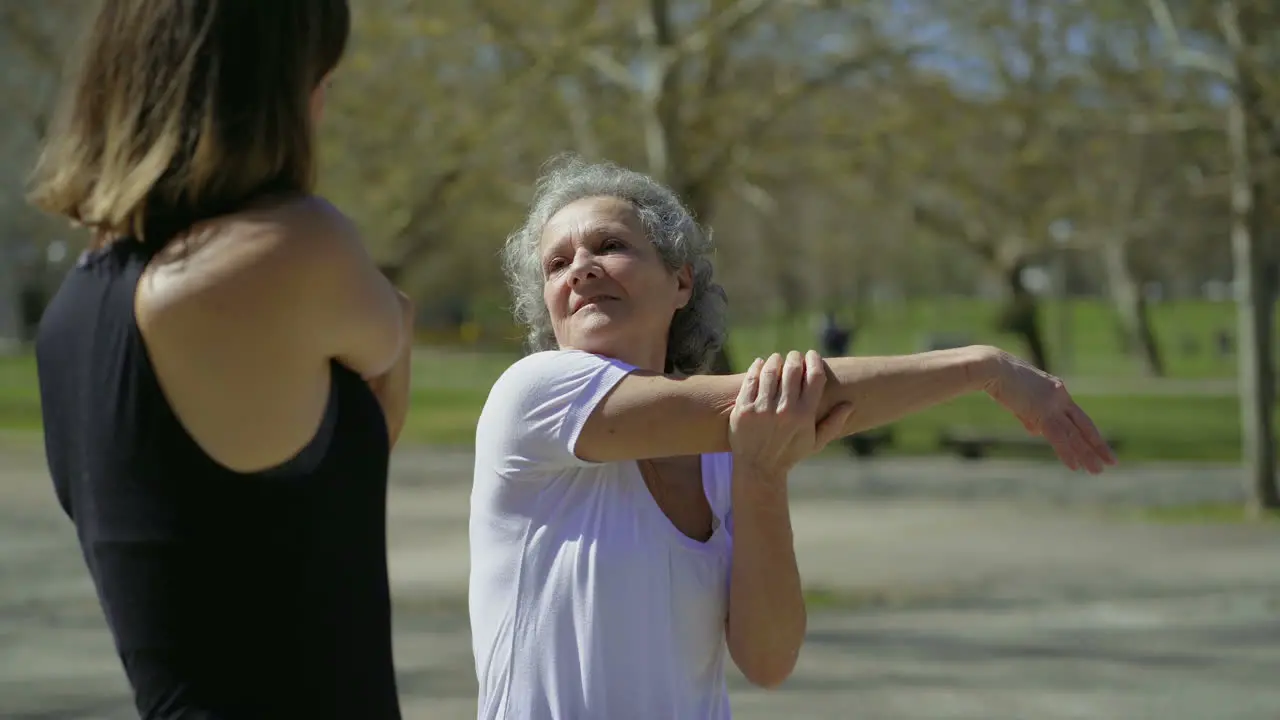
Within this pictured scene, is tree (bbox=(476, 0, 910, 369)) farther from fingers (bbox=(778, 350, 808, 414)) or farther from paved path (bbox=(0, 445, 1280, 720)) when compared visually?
fingers (bbox=(778, 350, 808, 414))

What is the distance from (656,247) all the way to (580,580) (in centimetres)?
55

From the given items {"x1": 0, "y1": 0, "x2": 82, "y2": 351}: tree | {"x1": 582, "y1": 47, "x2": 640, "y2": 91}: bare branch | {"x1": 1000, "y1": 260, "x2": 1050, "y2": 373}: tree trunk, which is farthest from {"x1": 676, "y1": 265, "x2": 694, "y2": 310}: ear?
{"x1": 1000, "y1": 260, "x2": 1050, "y2": 373}: tree trunk

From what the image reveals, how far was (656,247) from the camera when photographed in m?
2.50

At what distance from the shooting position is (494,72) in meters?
13.7

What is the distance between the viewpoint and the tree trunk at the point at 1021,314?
96.2 ft

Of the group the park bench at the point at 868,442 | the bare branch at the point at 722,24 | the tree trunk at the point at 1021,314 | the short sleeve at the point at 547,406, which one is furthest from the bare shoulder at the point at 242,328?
the tree trunk at the point at 1021,314

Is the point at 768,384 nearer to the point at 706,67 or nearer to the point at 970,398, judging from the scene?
the point at 706,67

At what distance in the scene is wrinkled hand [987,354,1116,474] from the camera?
2.23 m

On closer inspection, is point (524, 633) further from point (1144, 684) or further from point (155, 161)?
point (1144, 684)

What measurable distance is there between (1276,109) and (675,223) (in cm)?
1345

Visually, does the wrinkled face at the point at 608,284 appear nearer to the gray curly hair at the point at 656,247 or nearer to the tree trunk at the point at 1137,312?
the gray curly hair at the point at 656,247

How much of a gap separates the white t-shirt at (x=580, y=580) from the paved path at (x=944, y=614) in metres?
4.95

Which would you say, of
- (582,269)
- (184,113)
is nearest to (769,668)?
(582,269)

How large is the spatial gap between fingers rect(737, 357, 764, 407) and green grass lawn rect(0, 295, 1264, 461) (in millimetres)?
15550
